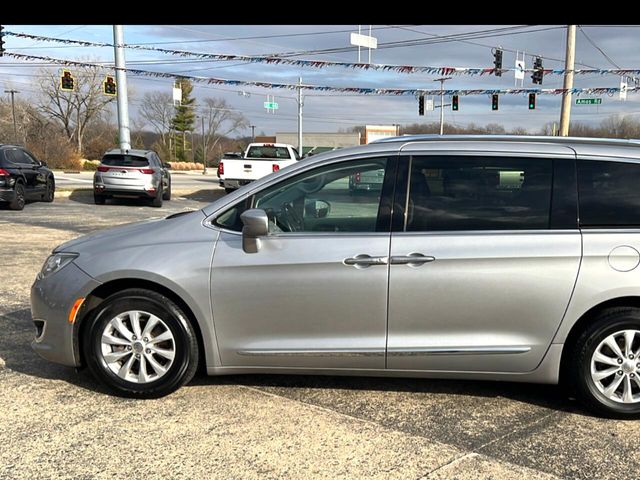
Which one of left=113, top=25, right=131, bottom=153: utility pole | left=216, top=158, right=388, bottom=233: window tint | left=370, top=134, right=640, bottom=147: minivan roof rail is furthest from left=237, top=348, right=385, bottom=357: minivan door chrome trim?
left=113, top=25, right=131, bottom=153: utility pole

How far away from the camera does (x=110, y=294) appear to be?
146 inches

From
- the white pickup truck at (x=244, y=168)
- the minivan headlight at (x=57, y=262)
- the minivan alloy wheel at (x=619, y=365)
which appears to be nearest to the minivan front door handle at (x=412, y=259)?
the minivan alloy wheel at (x=619, y=365)

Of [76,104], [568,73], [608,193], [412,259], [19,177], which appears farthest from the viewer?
[76,104]

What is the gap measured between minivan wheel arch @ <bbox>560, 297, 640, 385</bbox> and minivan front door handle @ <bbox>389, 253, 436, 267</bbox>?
1038 millimetres

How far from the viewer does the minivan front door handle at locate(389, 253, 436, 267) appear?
3.43 metres

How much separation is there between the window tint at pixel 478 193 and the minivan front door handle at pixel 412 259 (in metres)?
0.19

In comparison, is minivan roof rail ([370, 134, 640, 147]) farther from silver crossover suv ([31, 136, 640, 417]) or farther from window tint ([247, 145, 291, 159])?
window tint ([247, 145, 291, 159])

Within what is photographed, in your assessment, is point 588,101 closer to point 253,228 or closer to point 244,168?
point 244,168

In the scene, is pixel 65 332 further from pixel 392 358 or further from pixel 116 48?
pixel 116 48

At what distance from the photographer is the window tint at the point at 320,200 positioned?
3641 mm

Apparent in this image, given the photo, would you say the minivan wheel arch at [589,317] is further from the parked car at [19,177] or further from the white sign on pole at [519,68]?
the white sign on pole at [519,68]

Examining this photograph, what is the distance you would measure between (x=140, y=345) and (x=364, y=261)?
1603mm

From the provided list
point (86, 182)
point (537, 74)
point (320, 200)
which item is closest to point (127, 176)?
point (86, 182)

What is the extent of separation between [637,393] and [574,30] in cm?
2068
